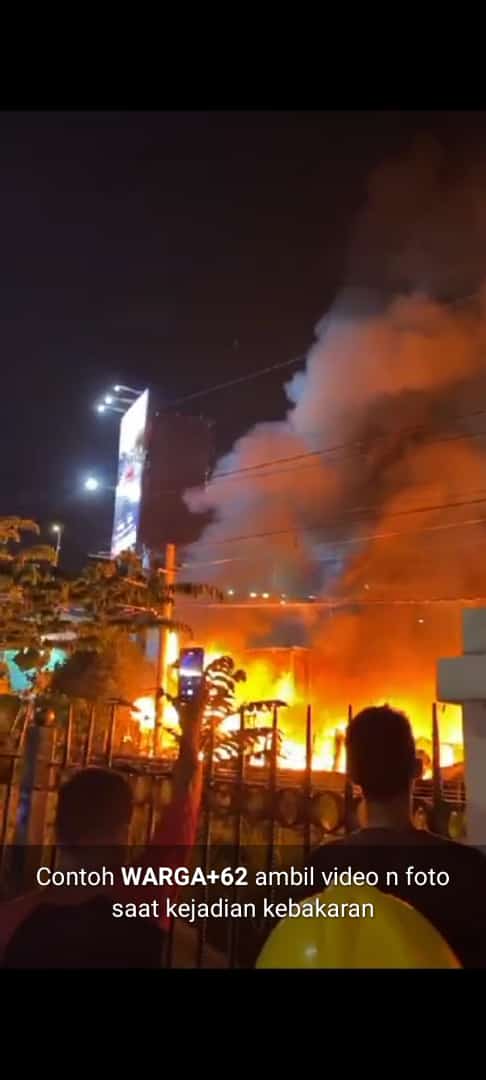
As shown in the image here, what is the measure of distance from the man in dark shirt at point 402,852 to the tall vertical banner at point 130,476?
27385 mm

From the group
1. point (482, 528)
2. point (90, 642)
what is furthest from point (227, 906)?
point (482, 528)

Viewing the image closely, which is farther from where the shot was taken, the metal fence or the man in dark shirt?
the metal fence

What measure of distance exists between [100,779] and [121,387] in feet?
110

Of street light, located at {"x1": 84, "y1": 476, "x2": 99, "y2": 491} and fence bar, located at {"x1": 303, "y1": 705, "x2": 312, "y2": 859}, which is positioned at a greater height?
street light, located at {"x1": 84, "y1": 476, "x2": 99, "y2": 491}

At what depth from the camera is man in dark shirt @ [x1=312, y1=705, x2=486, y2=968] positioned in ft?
6.25

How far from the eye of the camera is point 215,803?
13.3 ft

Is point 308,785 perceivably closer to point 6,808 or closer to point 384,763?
point 384,763

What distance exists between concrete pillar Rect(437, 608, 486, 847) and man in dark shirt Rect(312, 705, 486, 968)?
64 centimetres

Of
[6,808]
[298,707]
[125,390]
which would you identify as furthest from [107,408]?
[6,808]

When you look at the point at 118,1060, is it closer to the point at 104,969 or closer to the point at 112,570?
the point at 104,969

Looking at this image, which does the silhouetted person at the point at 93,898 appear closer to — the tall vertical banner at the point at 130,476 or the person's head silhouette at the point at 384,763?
the person's head silhouette at the point at 384,763

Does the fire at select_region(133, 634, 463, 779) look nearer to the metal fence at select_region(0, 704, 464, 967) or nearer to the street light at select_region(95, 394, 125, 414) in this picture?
the street light at select_region(95, 394, 125, 414)

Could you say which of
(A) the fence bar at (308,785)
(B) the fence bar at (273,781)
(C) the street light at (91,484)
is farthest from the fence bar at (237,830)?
(C) the street light at (91,484)

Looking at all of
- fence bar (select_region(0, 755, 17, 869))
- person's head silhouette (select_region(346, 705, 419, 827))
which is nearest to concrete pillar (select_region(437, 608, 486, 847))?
person's head silhouette (select_region(346, 705, 419, 827))
